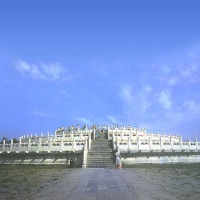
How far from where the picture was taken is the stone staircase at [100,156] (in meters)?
25.4

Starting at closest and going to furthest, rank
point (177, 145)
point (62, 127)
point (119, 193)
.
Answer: point (119, 193)
point (177, 145)
point (62, 127)

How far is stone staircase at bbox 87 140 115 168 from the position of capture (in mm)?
25403

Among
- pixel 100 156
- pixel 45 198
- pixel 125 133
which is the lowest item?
pixel 45 198

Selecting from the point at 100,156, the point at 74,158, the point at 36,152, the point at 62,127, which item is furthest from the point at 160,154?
the point at 62,127

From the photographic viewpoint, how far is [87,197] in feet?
25.8

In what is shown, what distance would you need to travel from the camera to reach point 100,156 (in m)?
27.7

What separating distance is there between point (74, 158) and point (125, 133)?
15298 mm

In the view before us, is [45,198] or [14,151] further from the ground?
[14,151]

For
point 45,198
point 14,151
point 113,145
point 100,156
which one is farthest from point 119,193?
point 14,151

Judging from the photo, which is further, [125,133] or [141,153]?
[125,133]

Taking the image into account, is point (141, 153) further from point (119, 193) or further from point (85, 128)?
point (119, 193)

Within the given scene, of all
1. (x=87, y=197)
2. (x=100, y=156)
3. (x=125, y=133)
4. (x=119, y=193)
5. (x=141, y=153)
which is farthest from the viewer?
(x=125, y=133)

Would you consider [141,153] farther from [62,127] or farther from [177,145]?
[62,127]

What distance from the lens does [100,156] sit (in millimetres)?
27672
